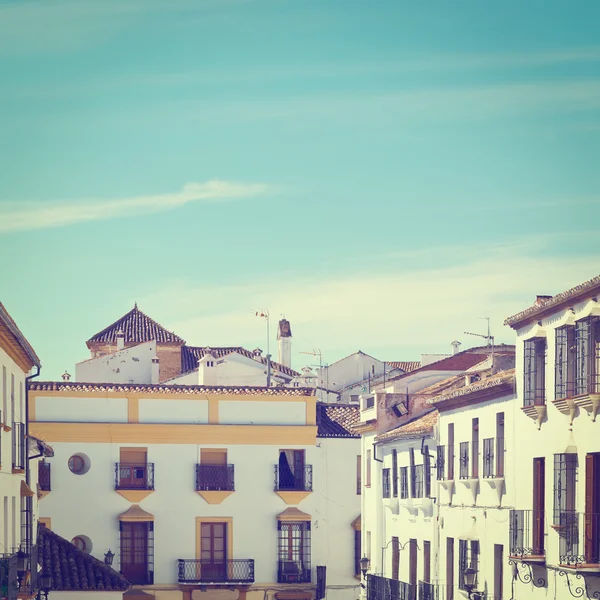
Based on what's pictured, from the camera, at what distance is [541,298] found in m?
37.4

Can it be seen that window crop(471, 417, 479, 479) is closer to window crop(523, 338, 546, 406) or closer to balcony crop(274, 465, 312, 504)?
window crop(523, 338, 546, 406)

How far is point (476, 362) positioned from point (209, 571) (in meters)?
13.0

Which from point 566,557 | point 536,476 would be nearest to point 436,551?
point 536,476

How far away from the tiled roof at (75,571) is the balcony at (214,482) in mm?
15071

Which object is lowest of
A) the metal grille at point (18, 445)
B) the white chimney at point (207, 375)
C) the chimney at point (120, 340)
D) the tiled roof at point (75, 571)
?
the tiled roof at point (75, 571)

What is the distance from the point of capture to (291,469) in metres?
61.7

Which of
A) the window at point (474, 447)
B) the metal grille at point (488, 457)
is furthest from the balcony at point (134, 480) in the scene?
the metal grille at point (488, 457)

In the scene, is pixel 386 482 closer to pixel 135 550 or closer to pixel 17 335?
pixel 135 550

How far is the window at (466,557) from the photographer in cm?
4047

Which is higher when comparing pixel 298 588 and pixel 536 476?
pixel 536 476

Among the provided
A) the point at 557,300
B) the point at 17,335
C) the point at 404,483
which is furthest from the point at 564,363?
the point at 404,483

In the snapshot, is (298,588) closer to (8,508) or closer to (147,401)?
(147,401)

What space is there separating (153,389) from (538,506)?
2816 cm

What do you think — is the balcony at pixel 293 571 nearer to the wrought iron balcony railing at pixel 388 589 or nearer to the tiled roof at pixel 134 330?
the wrought iron balcony railing at pixel 388 589
